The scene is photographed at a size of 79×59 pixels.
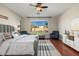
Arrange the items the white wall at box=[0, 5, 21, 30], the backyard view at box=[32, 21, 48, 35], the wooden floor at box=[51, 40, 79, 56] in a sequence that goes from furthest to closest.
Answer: the backyard view at box=[32, 21, 48, 35]
the wooden floor at box=[51, 40, 79, 56]
the white wall at box=[0, 5, 21, 30]

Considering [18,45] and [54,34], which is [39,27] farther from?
[18,45]

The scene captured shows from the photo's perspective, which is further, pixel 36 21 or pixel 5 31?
pixel 36 21

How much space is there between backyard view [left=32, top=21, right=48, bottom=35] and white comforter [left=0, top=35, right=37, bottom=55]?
0.14m

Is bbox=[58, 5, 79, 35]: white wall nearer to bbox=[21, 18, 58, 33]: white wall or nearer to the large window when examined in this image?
bbox=[21, 18, 58, 33]: white wall

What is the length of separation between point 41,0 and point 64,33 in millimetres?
1063

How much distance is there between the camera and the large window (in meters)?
2.14

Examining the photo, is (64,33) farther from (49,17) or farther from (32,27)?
(32,27)

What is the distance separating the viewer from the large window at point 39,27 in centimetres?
214

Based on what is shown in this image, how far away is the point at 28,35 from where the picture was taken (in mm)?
2137

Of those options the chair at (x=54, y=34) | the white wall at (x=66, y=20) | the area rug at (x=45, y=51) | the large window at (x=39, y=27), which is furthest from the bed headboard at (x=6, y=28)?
the white wall at (x=66, y=20)

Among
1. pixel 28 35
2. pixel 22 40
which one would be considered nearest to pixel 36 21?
pixel 28 35

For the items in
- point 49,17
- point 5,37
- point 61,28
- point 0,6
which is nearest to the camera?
point 0,6

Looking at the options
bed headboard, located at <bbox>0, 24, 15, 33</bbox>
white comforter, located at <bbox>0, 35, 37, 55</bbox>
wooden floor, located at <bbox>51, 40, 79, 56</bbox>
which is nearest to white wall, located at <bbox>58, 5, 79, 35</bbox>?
wooden floor, located at <bbox>51, 40, 79, 56</bbox>

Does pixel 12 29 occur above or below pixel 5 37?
above
